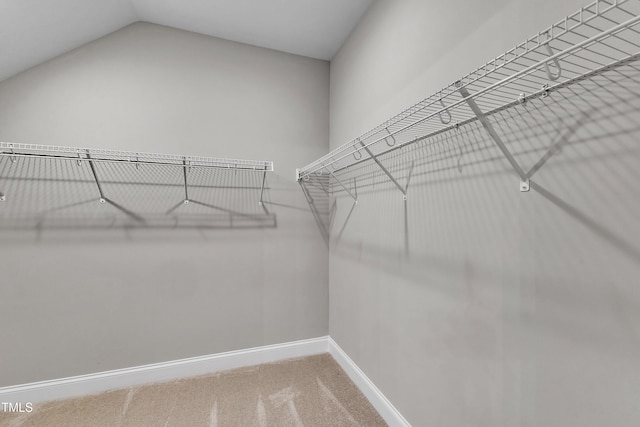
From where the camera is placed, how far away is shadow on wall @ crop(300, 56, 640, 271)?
684mm

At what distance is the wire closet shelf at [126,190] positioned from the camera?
1733mm

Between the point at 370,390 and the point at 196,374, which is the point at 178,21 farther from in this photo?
the point at 370,390

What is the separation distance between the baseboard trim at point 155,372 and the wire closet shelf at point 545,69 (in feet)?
6.05

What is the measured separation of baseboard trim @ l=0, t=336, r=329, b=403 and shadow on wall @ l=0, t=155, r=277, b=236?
3.25 ft

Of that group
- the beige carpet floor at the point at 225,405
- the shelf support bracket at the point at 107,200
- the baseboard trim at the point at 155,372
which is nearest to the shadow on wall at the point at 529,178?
the beige carpet floor at the point at 225,405

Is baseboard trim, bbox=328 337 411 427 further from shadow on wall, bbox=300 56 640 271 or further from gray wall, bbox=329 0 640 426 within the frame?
shadow on wall, bbox=300 56 640 271

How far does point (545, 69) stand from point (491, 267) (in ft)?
2.12

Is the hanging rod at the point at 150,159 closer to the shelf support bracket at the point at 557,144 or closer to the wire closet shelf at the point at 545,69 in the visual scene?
the wire closet shelf at the point at 545,69

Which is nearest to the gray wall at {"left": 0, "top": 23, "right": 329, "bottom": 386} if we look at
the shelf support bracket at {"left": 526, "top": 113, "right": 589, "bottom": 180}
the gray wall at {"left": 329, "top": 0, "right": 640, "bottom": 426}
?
the gray wall at {"left": 329, "top": 0, "right": 640, "bottom": 426}

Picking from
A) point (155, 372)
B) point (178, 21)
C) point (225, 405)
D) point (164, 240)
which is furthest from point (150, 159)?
point (225, 405)

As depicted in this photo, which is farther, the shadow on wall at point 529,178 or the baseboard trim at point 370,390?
the baseboard trim at point 370,390

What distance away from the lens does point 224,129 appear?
2.16 metres

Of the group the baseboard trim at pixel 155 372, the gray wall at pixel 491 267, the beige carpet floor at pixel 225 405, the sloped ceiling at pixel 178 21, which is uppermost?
the sloped ceiling at pixel 178 21

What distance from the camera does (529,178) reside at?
0.88 metres
